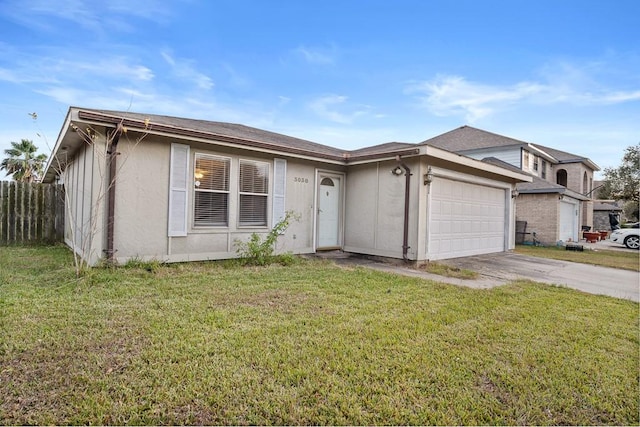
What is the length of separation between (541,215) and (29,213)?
19.1m

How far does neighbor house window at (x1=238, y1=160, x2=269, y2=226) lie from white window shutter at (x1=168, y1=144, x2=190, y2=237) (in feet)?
3.91

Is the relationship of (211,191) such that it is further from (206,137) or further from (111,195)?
(111,195)

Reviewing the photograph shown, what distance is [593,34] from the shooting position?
9719 mm

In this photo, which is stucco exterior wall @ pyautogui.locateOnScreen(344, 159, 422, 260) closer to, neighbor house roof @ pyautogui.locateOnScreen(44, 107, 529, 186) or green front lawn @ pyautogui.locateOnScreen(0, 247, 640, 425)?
neighbor house roof @ pyautogui.locateOnScreen(44, 107, 529, 186)

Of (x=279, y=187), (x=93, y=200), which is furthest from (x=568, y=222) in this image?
(x=93, y=200)

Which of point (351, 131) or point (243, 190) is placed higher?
point (351, 131)

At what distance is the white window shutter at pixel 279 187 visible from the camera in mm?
7750

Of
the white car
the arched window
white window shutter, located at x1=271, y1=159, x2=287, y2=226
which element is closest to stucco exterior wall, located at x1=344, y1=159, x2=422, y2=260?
white window shutter, located at x1=271, y1=159, x2=287, y2=226

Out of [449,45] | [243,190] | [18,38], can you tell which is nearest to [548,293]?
[243,190]

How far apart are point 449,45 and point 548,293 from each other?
801 cm

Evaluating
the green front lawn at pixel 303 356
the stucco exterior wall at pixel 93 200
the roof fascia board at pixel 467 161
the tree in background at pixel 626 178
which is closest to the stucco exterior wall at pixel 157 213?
the stucco exterior wall at pixel 93 200

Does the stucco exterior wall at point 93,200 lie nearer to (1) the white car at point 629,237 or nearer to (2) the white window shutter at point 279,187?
(2) the white window shutter at point 279,187

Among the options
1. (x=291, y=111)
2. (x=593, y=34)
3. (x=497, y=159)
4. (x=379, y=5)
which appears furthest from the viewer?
(x=497, y=159)

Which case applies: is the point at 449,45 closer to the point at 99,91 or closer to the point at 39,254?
the point at 99,91
